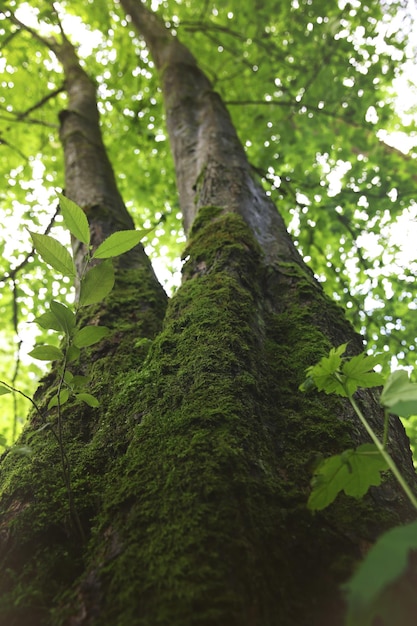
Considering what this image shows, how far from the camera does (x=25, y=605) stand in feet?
2.77

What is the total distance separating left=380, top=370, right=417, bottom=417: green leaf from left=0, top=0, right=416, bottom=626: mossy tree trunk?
1.04 feet

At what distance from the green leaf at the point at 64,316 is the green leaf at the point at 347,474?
0.68m

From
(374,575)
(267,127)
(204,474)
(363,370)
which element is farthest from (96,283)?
(267,127)

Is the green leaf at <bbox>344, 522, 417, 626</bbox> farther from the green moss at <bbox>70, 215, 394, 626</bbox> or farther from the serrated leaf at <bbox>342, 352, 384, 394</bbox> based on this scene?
the serrated leaf at <bbox>342, 352, 384, 394</bbox>

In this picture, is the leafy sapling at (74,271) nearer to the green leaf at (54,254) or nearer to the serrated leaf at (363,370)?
the green leaf at (54,254)

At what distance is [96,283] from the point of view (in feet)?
3.41

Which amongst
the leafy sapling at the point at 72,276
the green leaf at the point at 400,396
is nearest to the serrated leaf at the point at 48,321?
the leafy sapling at the point at 72,276

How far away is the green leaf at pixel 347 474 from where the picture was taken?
81 centimetres

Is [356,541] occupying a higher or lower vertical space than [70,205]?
lower

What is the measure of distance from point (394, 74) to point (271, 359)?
15.2 ft

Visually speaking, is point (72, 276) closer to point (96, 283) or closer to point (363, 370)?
point (96, 283)

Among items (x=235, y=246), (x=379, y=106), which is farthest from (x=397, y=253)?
(x=235, y=246)

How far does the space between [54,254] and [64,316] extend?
0.16 m

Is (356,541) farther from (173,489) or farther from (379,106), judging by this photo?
(379,106)
